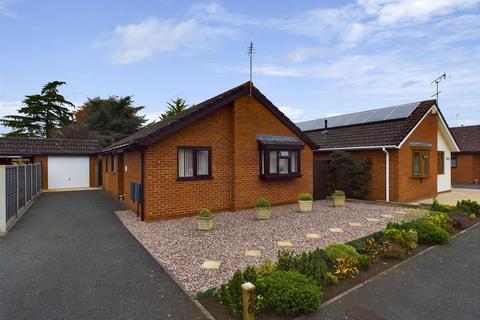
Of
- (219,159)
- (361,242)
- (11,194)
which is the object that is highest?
(219,159)

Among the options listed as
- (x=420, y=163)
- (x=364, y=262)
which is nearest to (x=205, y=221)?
(x=364, y=262)

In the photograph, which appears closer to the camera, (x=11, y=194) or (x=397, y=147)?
(x=11, y=194)

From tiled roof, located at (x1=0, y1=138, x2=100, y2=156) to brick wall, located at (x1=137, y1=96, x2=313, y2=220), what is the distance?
14.3 m

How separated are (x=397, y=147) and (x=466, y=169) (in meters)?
18.8

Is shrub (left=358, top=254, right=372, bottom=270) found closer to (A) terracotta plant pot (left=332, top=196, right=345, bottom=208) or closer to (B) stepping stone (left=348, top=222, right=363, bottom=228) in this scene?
(B) stepping stone (left=348, top=222, right=363, bottom=228)

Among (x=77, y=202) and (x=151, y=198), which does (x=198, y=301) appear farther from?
(x=77, y=202)

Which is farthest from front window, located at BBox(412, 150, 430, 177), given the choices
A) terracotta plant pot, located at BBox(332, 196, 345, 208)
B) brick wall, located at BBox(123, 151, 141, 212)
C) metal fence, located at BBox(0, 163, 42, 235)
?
metal fence, located at BBox(0, 163, 42, 235)

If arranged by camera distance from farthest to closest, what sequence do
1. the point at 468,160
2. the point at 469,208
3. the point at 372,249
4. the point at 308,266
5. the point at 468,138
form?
the point at 468,138, the point at 468,160, the point at 469,208, the point at 372,249, the point at 308,266

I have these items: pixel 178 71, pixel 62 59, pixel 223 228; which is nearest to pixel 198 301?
pixel 223 228

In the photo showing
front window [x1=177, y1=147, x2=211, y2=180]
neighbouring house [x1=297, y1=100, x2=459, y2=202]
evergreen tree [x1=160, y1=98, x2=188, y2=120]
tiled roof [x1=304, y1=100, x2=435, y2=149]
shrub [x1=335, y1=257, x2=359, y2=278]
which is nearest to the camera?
shrub [x1=335, y1=257, x2=359, y2=278]

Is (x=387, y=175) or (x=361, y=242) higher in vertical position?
(x=387, y=175)

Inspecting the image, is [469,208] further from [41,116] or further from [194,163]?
[41,116]

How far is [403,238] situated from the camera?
6.21 m

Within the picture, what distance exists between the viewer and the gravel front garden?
528cm
